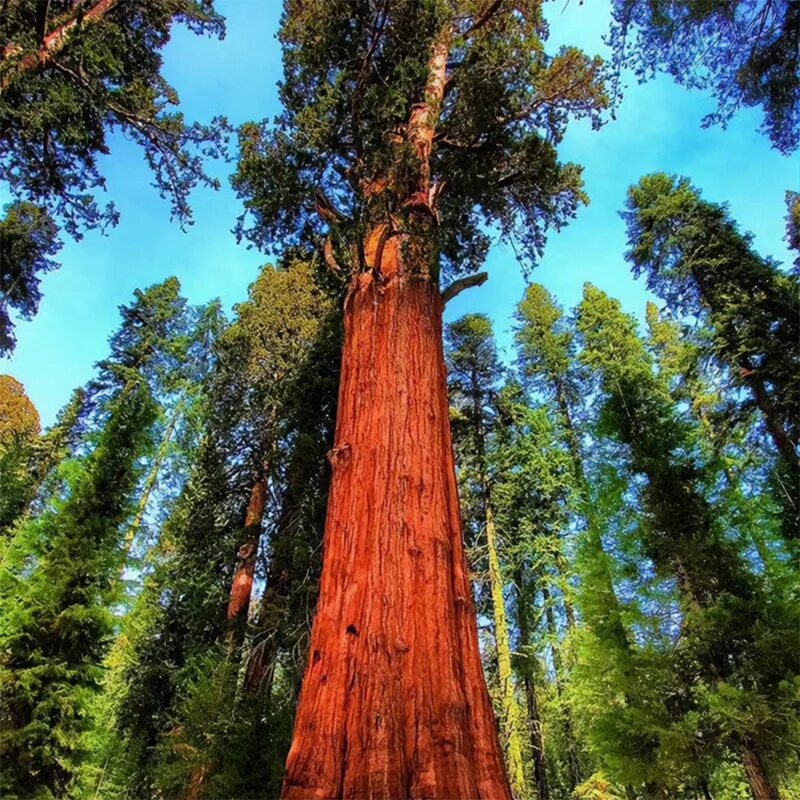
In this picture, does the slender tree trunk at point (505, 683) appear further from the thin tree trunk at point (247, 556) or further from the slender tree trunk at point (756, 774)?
the thin tree trunk at point (247, 556)

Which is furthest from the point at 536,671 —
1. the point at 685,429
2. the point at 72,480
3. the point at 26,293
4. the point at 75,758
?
the point at 26,293

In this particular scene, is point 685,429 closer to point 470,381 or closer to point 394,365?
point 470,381

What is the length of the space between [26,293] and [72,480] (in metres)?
5.47

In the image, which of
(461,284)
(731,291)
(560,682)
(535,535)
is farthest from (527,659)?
(461,284)

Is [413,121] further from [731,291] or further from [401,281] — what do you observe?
[731,291]

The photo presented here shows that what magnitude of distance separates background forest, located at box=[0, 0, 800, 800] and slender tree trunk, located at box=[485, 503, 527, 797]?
6 centimetres

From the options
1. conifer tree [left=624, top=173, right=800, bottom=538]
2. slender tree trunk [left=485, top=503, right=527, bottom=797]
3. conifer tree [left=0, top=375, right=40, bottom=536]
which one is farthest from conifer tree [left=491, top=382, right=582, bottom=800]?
conifer tree [left=0, top=375, right=40, bottom=536]

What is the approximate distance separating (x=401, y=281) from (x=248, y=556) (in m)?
7.26

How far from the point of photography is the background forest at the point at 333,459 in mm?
7223

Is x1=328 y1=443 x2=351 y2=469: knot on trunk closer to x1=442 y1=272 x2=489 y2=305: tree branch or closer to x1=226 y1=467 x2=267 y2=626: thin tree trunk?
x1=442 y1=272 x2=489 y2=305: tree branch

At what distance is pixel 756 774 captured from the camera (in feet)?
30.1

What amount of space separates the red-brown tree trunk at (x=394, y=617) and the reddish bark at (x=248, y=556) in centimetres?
691

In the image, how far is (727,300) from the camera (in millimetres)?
13555

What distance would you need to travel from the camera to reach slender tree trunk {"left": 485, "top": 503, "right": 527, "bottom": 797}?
450 inches
